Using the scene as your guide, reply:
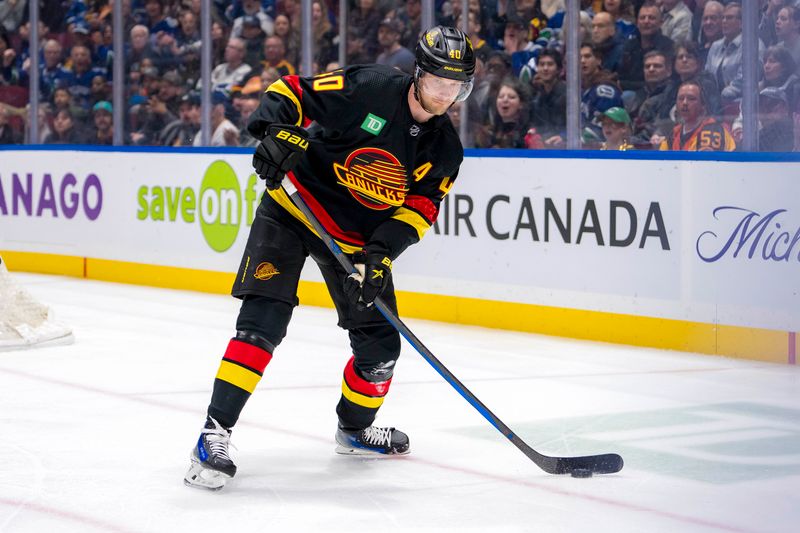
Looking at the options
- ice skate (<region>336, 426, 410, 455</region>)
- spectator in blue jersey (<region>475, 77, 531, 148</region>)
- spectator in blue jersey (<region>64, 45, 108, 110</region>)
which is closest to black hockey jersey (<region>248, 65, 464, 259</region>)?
ice skate (<region>336, 426, 410, 455</region>)

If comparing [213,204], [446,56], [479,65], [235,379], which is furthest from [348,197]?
[213,204]

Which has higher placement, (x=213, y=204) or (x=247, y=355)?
(x=213, y=204)

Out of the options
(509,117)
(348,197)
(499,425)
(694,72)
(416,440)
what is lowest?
(416,440)

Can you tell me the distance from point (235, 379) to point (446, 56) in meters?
0.94

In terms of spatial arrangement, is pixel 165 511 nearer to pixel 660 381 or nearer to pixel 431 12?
pixel 660 381

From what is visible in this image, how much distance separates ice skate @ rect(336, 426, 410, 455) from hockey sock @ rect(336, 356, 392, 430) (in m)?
0.02

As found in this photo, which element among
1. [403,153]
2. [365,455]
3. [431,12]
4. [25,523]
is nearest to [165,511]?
[25,523]

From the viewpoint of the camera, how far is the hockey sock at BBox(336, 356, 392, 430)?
3.56 meters

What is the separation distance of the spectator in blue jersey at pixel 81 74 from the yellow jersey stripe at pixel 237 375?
6.25m

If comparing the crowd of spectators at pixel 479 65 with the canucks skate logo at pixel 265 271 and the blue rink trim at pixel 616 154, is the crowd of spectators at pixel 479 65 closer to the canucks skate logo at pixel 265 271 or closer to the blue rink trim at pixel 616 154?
the blue rink trim at pixel 616 154

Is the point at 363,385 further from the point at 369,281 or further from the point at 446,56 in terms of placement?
the point at 446,56

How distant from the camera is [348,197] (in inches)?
135

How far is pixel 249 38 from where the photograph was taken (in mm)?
7980

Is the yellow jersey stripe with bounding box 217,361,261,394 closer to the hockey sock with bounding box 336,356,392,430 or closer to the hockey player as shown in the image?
the hockey player
